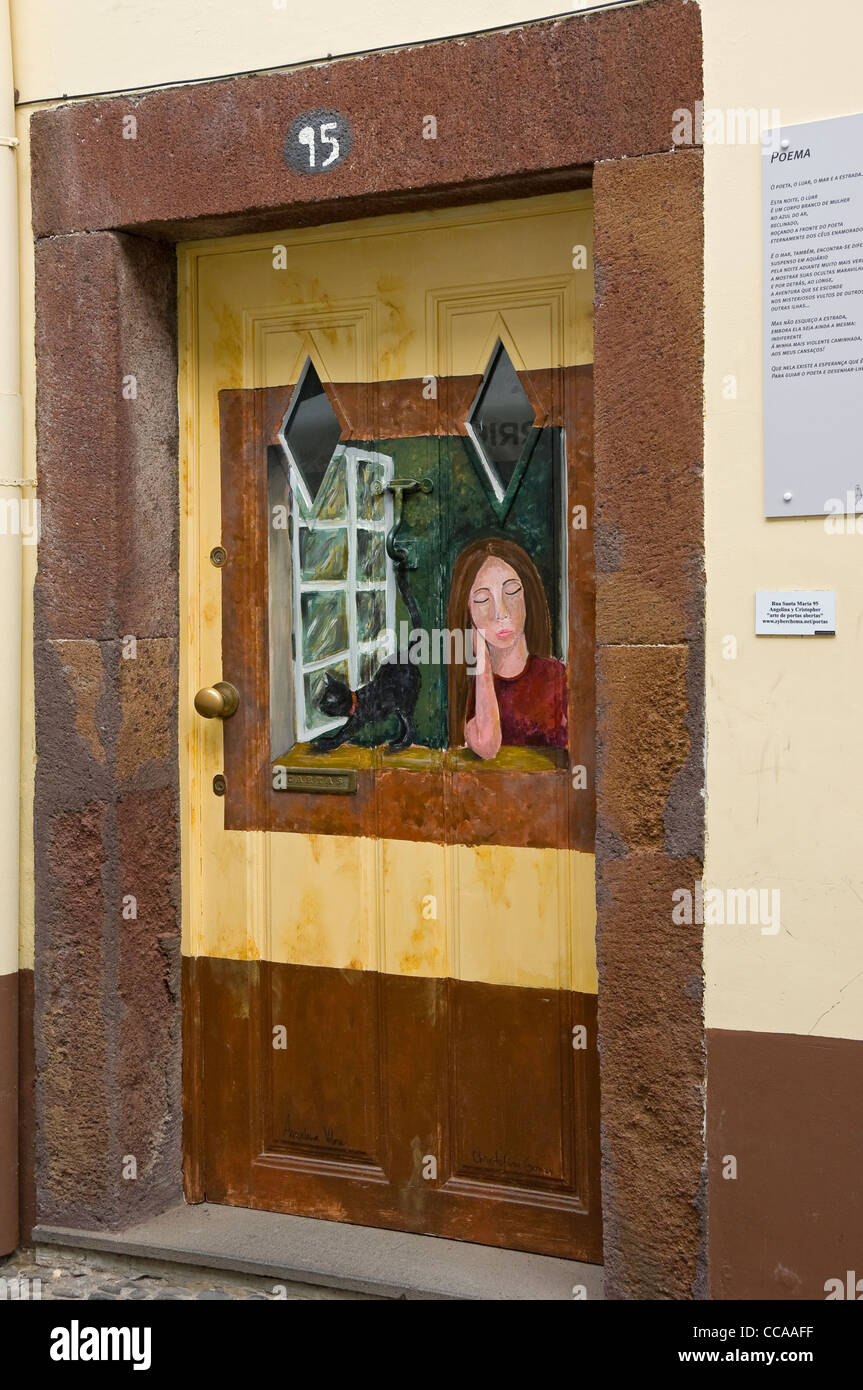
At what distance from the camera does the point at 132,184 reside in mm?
3504

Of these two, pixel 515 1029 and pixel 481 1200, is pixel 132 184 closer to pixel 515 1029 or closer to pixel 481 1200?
pixel 515 1029

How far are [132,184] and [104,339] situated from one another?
360mm

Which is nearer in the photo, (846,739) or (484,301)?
(846,739)

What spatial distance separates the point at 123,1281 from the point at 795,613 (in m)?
2.20

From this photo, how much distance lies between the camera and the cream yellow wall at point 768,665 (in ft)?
→ 9.50

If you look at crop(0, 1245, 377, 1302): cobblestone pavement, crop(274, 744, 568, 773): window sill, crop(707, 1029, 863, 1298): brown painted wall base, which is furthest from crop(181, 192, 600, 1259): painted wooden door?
crop(707, 1029, 863, 1298): brown painted wall base

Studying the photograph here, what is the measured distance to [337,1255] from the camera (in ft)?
11.4

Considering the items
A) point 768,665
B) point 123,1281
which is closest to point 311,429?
point 768,665

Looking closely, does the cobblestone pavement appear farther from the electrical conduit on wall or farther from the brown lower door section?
the brown lower door section

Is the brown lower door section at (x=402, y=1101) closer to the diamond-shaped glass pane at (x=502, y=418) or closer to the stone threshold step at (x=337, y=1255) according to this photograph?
the stone threshold step at (x=337, y=1255)

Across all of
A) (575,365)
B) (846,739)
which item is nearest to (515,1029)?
(846,739)

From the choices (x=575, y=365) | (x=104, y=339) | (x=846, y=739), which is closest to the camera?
(x=846, y=739)

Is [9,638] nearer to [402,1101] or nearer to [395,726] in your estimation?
[395,726]

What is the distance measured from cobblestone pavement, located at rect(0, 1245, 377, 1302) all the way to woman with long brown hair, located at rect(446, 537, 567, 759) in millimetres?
1299
